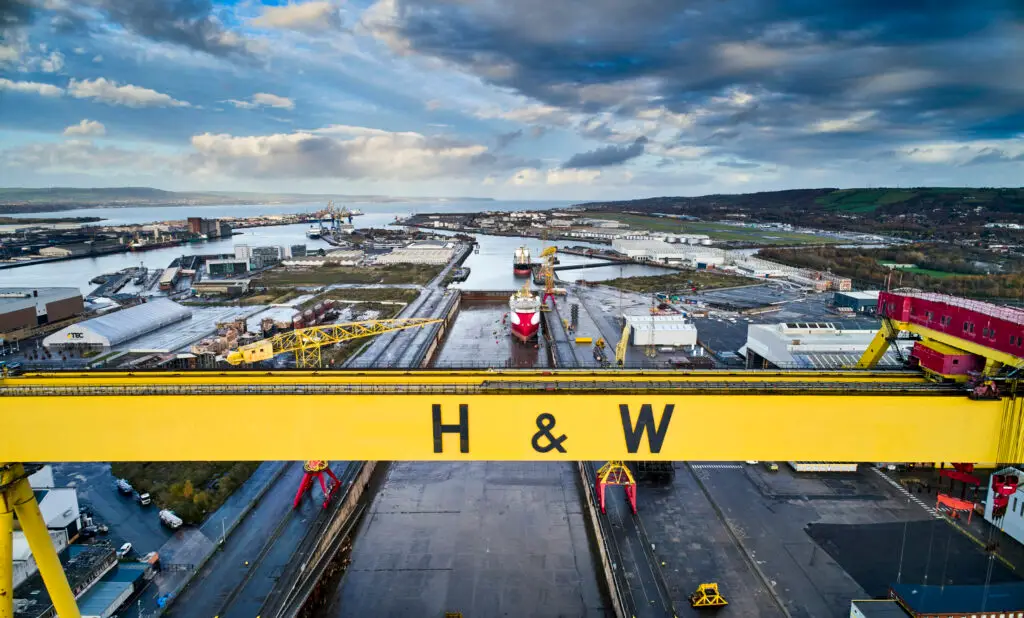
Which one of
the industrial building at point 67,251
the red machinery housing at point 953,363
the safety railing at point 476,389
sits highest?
the red machinery housing at point 953,363

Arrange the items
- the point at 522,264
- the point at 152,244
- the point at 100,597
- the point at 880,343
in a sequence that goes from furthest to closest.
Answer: the point at 152,244 → the point at 522,264 → the point at 100,597 → the point at 880,343

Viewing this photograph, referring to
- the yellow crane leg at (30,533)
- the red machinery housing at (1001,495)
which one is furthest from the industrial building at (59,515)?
the red machinery housing at (1001,495)

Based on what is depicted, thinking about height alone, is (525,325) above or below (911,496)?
above

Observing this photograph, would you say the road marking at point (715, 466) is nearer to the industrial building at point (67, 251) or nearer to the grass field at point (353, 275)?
the grass field at point (353, 275)

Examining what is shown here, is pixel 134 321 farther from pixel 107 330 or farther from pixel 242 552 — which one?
pixel 242 552

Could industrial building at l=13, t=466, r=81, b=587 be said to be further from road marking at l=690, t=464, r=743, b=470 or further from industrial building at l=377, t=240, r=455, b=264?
industrial building at l=377, t=240, r=455, b=264

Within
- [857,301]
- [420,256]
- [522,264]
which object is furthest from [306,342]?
[420,256]

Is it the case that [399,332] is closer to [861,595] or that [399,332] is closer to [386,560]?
[386,560]

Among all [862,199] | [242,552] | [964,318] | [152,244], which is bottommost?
[242,552]
